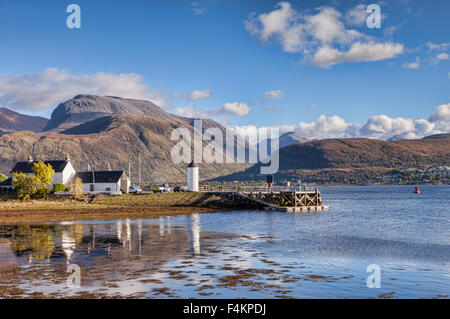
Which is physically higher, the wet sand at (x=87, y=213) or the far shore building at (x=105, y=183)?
the far shore building at (x=105, y=183)

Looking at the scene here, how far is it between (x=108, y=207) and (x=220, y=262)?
54.6m

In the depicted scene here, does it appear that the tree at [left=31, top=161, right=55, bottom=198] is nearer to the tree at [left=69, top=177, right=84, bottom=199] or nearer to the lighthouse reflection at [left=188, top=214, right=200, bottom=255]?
the tree at [left=69, top=177, right=84, bottom=199]

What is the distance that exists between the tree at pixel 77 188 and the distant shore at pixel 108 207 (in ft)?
10.1

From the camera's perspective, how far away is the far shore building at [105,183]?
310ft

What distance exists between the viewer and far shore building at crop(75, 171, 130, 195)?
94.4m

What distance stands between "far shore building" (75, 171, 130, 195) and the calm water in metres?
45.4

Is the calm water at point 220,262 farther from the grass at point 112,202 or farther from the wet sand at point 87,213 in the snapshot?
the grass at point 112,202

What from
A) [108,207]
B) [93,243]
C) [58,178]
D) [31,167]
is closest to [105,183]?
[58,178]

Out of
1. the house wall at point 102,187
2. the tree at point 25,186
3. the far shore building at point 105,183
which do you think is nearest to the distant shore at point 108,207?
the tree at point 25,186

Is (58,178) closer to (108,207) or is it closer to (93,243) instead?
(108,207)
